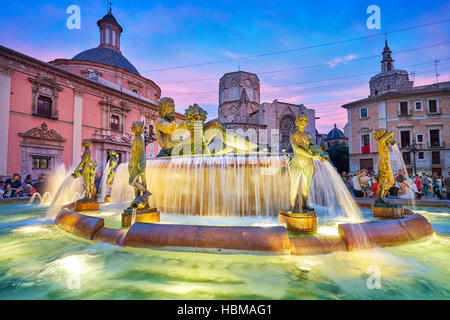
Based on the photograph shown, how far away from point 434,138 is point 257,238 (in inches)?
1618

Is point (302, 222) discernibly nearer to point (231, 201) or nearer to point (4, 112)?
point (231, 201)

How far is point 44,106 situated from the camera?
1956 cm

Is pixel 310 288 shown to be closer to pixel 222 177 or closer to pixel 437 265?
pixel 437 265

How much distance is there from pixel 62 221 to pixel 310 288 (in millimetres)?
4669

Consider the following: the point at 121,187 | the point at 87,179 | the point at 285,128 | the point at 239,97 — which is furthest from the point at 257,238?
the point at 239,97

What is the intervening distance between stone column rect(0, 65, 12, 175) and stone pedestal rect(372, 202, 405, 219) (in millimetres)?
23164

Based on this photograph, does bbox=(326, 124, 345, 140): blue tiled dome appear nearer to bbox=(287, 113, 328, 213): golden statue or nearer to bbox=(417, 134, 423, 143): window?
bbox=(417, 134, 423, 143): window

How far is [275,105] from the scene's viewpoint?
55.5 meters

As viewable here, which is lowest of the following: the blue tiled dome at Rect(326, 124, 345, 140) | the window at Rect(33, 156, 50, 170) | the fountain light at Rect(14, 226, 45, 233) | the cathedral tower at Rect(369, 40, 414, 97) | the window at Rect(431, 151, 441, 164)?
the fountain light at Rect(14, 226, 45, 233)

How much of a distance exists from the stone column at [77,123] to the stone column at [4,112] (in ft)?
16.5

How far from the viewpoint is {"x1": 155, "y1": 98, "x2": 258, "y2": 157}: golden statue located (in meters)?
6.39

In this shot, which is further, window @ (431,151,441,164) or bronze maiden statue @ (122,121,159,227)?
window @ (431,151,441,164)

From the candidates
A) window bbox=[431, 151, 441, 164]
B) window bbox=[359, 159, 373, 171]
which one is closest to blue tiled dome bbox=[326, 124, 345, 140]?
window bbox=[359, 159, 373, 171]
